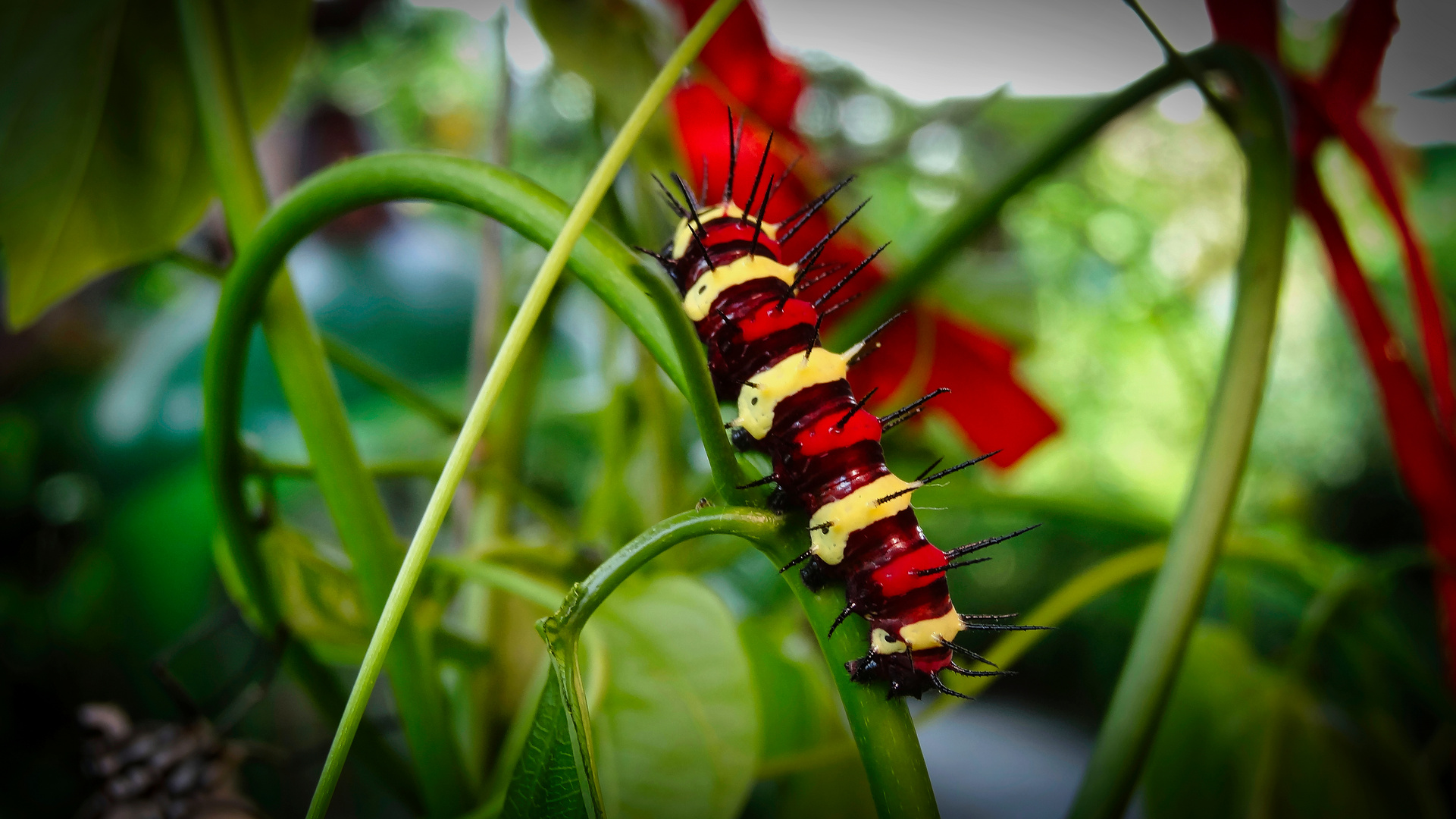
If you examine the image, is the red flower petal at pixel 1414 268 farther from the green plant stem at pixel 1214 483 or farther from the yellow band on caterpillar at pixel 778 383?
the yellow band on caterpillar at pixel 778 383

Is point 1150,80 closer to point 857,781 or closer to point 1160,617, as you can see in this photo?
point 1160,617

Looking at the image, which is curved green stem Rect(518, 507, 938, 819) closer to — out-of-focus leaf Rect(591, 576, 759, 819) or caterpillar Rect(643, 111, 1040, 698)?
caterpillar Rect(643, 111, 1040, 698)

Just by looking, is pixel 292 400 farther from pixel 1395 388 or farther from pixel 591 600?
pixel 1395 388

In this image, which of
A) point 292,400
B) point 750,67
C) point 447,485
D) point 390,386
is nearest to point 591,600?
point 447,485

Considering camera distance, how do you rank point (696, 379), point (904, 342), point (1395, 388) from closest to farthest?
point (696, 379), point (1395, 388), point (904, 342)

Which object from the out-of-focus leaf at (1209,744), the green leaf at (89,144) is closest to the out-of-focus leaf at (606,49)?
the green leaf at (89,144)

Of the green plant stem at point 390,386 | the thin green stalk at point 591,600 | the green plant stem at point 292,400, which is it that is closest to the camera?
the thin green stalk at point 591,600

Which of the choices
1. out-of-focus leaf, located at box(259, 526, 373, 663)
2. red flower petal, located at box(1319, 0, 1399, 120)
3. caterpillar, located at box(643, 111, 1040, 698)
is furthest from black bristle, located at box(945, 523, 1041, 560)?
red flower petal, located at box(1319, 0, 1399, 120)

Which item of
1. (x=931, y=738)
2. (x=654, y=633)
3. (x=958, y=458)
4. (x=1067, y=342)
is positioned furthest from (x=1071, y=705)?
(x=654, y=633)
